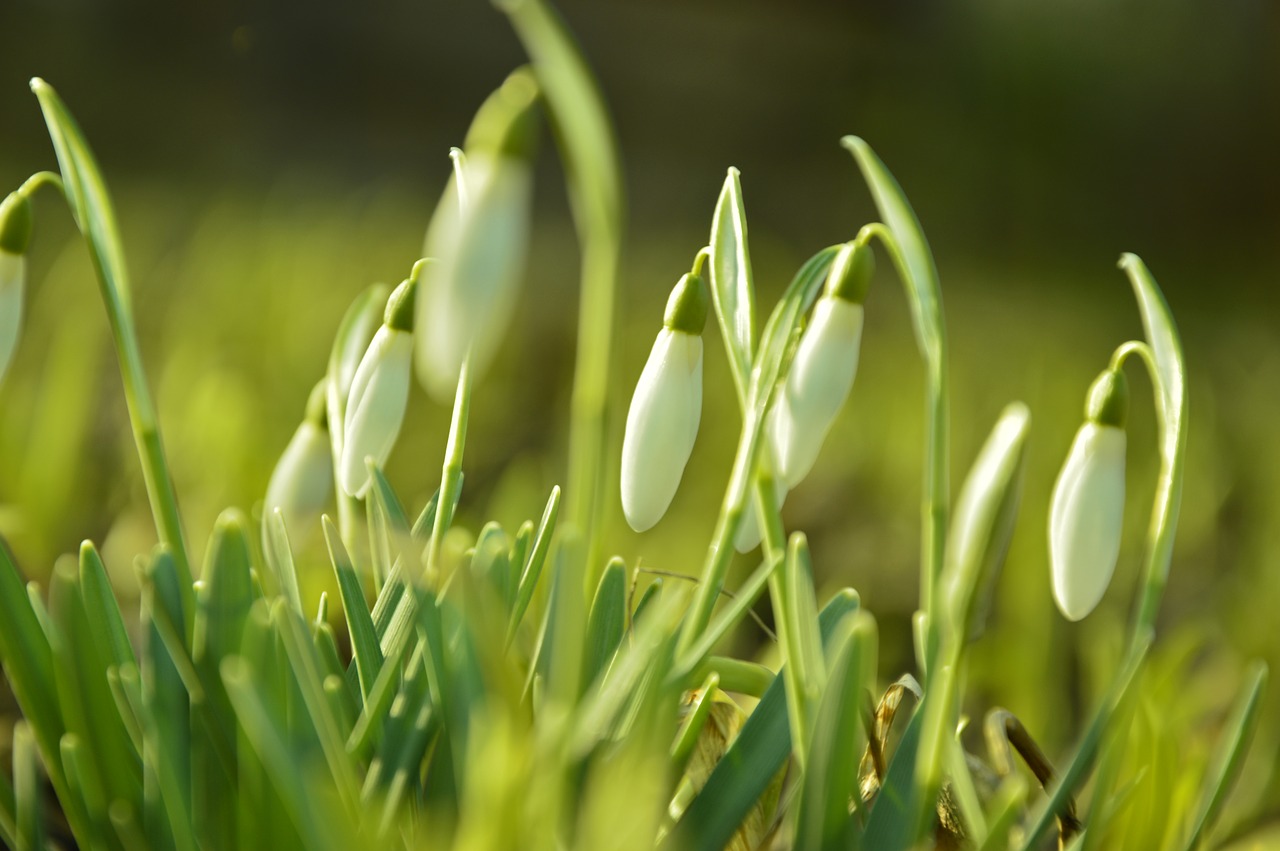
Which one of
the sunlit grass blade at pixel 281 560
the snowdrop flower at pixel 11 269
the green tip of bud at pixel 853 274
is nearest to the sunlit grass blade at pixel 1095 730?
the green tip of bud at pixel 853 274

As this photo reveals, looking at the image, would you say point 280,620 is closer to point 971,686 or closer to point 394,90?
point 971,686

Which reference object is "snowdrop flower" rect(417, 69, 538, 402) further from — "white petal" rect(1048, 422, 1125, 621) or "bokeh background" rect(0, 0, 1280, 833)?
"white petal" rect(1048, 422, 1125, 621)

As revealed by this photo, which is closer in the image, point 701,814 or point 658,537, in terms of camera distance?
point 701,814

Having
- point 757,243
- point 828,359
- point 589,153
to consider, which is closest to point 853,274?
point 828,359

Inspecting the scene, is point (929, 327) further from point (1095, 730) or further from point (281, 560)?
point (281, 560)

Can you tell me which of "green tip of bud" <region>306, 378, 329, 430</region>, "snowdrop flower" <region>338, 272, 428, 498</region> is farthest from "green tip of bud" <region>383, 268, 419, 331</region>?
"green tip of bud" <region>306, 378, 329, 430</region>

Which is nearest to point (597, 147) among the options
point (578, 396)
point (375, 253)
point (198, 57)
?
point (578, 396)
